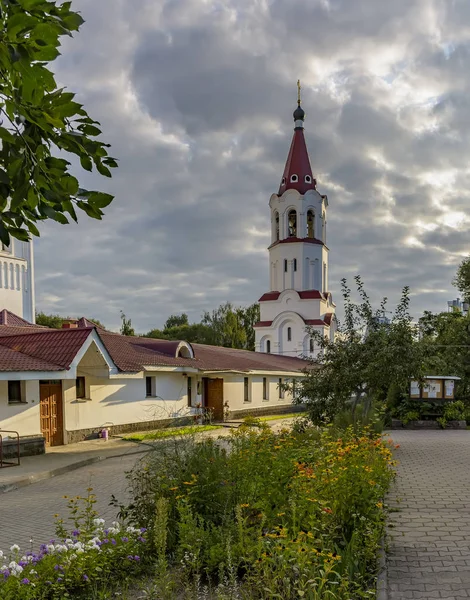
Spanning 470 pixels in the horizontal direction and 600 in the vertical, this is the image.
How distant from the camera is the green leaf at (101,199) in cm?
270

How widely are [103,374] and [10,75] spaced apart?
1879cm

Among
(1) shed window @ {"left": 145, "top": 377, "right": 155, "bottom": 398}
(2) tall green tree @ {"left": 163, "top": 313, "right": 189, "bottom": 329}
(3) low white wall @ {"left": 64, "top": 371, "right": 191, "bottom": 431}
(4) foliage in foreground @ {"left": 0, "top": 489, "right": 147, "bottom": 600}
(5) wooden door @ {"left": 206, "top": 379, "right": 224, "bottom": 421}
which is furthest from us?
(2) tall green tree @ {"left": 163, "top": 313, "right": 189, "bottom": 329}

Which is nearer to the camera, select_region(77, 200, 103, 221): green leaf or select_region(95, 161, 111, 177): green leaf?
select_region(77, 200, 103, 221): green leaf

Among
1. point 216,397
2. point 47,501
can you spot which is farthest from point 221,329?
point 47,501

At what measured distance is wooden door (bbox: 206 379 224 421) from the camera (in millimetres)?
29438

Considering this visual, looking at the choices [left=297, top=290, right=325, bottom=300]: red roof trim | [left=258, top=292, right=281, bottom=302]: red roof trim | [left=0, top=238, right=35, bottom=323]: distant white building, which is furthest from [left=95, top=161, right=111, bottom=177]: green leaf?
[left=258, top=292, right=281, bottom=302]: red roof trim

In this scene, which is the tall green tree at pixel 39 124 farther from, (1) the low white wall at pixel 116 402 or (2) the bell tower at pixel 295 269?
(2) the bell tower at pixel 295 269

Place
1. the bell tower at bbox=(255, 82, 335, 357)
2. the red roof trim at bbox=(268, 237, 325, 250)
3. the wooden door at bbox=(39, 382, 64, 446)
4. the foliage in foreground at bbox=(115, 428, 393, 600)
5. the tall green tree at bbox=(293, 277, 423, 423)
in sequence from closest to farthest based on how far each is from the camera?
the foliage in foreground at bbox=(115, 428, 393, 600), the tall green tree at bbox=(293, 277, 423, 423), the wooden door at bbox=(39, 382, 64, 446), the bell tower at bbox=(255, 82, 335, 357), the red roof trim at bbox=(268, 237, 325, 250)

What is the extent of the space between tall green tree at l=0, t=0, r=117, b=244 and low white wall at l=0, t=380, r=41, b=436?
15.6 m

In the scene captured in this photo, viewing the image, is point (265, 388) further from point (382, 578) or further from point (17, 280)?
point (382, 578)

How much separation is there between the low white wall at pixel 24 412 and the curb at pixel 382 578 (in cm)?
1372

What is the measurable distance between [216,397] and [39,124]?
2798 centimetres

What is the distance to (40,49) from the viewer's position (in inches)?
91.2

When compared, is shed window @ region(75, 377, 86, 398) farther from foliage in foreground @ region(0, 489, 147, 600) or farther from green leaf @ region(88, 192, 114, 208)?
green leaf @ region(88, 192, 114, 208)
